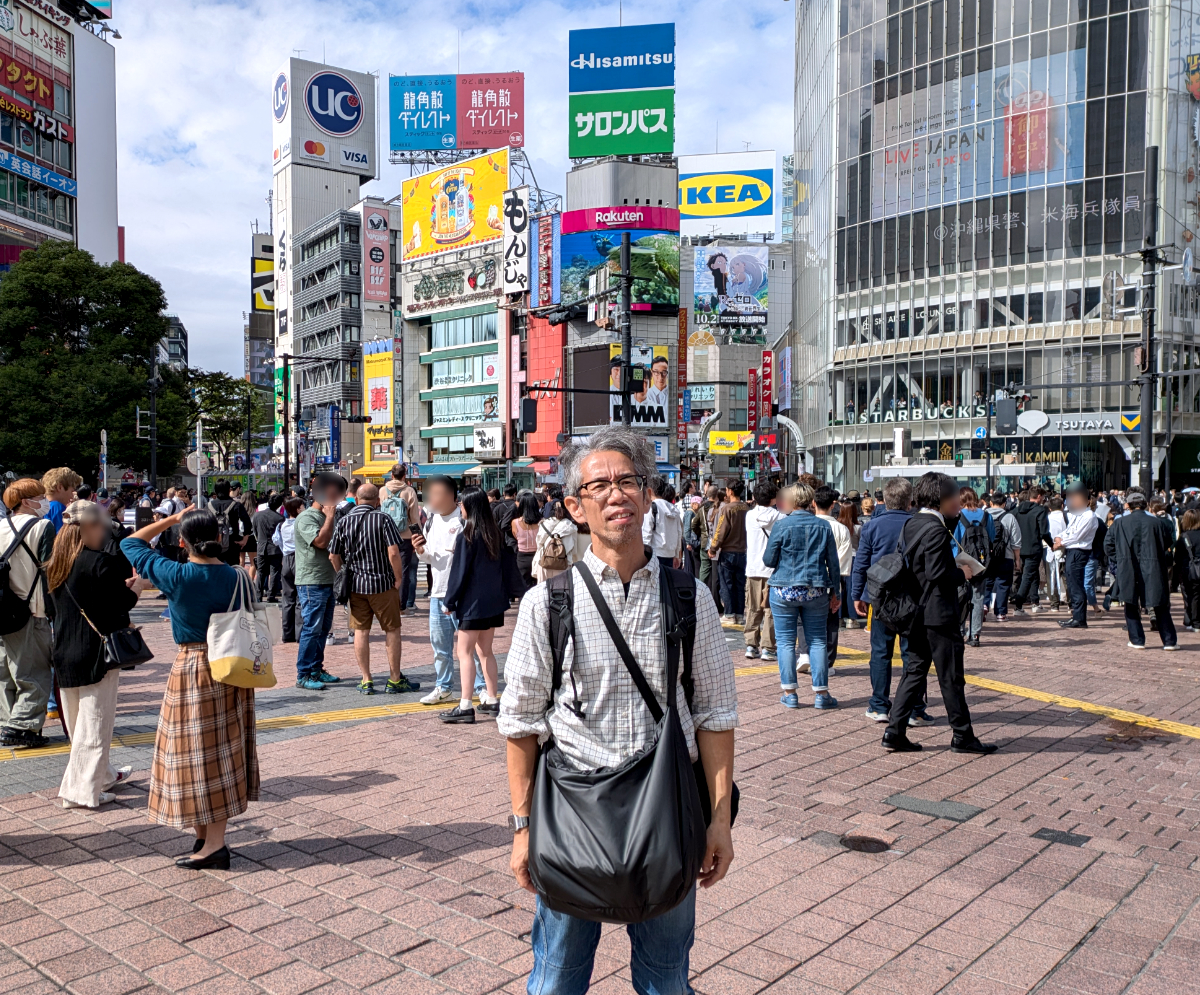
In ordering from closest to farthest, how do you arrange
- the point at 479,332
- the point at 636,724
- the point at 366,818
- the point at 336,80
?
the point at 636,724 < the point at 366,818 < the point at 479,332 < the point at 336,80

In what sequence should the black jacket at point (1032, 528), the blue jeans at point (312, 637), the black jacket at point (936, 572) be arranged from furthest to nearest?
the black jacket at point (1032, 528)
the blue jeans at point (312, 637)
the black jacket at point (936, 572)

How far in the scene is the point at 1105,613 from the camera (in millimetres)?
14734

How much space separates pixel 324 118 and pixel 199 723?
323ft

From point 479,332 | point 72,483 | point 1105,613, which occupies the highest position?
point 479,332

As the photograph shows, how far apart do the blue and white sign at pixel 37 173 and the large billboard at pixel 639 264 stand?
27.7 m

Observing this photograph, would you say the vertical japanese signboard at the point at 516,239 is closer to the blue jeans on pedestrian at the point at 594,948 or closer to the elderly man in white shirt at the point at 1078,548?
the elderly man in white shirt at the point at 1078,548

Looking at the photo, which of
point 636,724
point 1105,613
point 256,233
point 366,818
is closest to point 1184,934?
point 636,724

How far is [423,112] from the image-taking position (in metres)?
76.9

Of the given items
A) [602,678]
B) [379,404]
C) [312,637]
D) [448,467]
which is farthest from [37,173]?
[602,678]

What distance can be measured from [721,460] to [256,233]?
6098 centimetres

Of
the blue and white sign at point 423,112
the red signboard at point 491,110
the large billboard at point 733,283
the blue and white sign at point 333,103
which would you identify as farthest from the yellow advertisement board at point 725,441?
the blue and white sign at point 333,103

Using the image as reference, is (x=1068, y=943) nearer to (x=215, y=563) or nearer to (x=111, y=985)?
(x=111, y=985)

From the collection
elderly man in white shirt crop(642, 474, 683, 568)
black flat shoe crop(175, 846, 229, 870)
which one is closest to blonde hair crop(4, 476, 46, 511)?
black flat shoe crop(175, 846, 229, 870)

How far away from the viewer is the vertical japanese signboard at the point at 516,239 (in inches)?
2336
